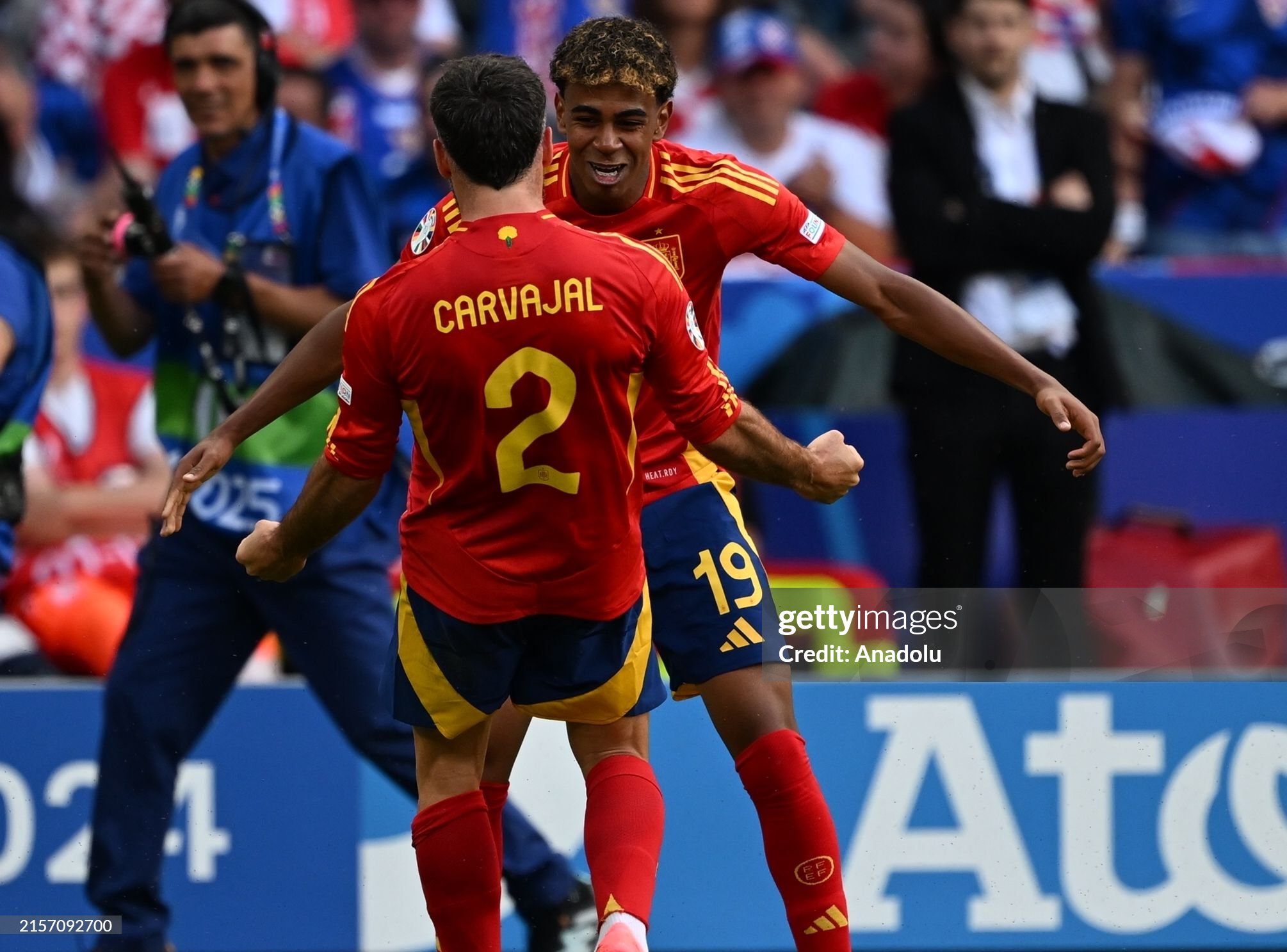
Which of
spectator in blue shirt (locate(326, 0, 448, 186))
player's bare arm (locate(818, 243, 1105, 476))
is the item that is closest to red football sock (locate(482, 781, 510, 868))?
player's bare arm (locate(818, 243, 1105, 476))

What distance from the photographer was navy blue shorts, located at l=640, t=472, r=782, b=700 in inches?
166

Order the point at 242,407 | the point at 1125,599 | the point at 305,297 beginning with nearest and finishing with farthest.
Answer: the point at 242,407 < the point at 305,297 < the point at 1125,599

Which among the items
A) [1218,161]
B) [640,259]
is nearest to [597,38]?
[640,259]

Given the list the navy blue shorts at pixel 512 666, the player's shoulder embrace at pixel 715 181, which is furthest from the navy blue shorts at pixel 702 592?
the player's shoulder embrace at pixel 715 181

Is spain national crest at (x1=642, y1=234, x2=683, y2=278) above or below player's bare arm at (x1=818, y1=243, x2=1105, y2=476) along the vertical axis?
above

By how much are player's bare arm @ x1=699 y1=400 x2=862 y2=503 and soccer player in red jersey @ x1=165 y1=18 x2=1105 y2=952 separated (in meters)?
0.40

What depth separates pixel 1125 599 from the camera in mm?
5711

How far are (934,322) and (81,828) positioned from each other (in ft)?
9.18

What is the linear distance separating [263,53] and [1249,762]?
129 inches

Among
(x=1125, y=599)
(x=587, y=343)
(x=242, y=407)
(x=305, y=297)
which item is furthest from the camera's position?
(x=1125, y=599)

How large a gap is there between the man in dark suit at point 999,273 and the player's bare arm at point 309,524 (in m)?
2.45

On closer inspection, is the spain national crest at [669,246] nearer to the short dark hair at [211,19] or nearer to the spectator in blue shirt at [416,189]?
the short dark hair at [211,19]

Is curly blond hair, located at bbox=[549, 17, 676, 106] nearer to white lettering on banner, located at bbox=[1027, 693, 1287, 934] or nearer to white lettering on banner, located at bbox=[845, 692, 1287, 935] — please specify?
white lettering on banner, located at bbox=[845, 692, 1287, 935]

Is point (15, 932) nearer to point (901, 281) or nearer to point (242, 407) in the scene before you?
point (242, 407)
